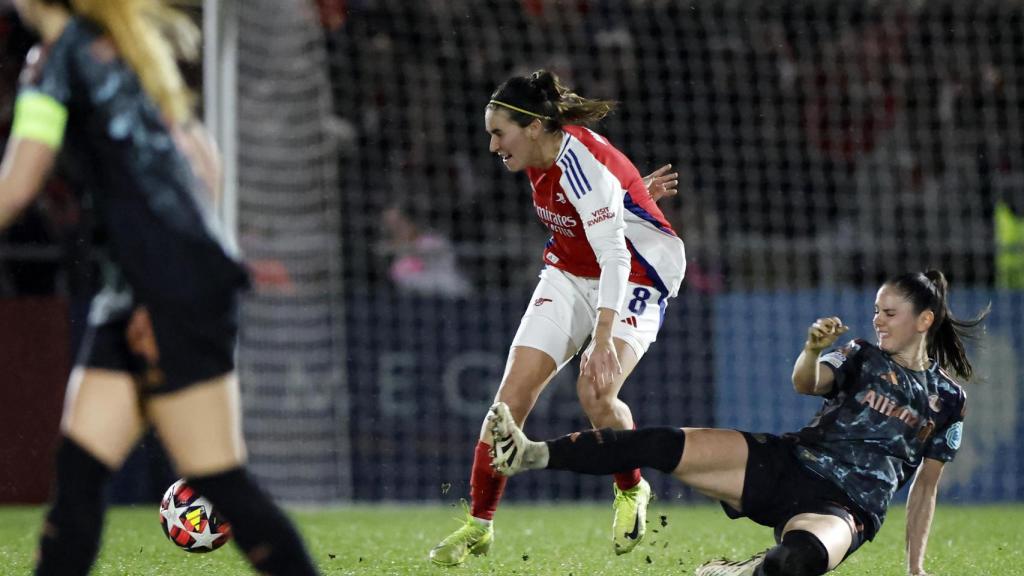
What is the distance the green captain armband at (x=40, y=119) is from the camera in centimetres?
298

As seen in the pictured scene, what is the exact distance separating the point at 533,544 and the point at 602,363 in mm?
1812

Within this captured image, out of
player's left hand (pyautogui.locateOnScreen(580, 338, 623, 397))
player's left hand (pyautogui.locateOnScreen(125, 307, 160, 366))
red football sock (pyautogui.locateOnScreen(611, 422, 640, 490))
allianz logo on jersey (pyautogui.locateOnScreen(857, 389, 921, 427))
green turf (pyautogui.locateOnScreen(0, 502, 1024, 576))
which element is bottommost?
green turf (pyautogui.locateOnScreen(0, 502, 1024, 576))

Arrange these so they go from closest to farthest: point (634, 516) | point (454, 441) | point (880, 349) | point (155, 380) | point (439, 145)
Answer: point (155, 380)
point (880, 349)
point (634, 516)
point (454, 441)
point (439, 145)

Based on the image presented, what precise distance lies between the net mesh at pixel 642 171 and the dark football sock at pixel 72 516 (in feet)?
20.8

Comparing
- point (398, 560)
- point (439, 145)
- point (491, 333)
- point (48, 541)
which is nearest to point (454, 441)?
point (491, 333)

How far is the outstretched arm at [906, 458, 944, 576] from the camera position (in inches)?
183

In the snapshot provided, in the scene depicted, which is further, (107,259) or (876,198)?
(876,198)

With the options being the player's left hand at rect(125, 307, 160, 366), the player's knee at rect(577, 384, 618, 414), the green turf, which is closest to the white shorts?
the player's knee at rect(577, 384, 618, 414)

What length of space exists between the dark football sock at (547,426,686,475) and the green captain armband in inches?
72.7

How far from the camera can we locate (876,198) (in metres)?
12.2

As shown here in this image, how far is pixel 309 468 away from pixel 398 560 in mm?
4192

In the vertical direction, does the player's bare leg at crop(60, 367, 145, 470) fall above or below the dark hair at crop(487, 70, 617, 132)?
below

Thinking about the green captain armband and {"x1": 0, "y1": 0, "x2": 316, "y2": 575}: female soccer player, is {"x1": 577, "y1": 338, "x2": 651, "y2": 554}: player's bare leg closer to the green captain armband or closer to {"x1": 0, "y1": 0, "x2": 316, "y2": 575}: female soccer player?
{"x1": 0, "y1": 0, "x2": 316, "y2": 575}: female soccer player

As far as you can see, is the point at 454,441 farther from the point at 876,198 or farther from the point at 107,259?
the point at 107,259
